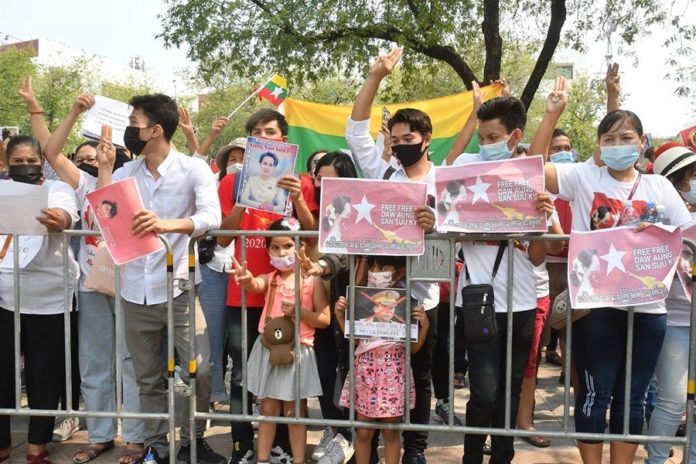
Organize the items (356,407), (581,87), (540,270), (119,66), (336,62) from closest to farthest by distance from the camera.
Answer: (356,407)
(540,270)
(336,62)
(581,87)
(119,66)

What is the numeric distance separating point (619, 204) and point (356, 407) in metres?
1.86

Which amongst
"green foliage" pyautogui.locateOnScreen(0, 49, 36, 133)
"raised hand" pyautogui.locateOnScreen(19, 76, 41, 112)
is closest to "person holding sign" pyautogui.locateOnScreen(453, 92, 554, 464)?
"raised hand" pyautogui.locateOnScreen(19, 76, 41, 112)

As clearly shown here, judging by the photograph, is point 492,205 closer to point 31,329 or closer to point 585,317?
point 585,317

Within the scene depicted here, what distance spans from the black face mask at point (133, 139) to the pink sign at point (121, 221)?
0.44 m

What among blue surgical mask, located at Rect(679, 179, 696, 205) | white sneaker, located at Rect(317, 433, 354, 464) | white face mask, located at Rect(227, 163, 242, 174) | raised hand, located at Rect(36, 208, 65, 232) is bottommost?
white sneaker, located at Rect(317, 433, 354, 464)

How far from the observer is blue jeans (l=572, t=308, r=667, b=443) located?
3771 millimetres

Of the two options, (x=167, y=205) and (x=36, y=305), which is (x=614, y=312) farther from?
(x=36, y=305)

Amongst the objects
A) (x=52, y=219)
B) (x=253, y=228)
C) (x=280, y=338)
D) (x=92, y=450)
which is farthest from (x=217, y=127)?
(x=92, y=450)

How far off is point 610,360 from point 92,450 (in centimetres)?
334

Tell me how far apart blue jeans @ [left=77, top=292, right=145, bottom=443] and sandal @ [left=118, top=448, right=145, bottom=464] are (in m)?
0.27

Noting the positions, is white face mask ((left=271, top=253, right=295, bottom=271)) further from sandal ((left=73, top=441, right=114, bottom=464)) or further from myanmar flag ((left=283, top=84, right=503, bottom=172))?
myanmar flag ((left=283, top=84, right=503, bottom=172))

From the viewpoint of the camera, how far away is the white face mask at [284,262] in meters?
4.22

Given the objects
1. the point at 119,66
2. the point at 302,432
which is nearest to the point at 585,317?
the point at 302,432

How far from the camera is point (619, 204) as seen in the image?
3.77 m
